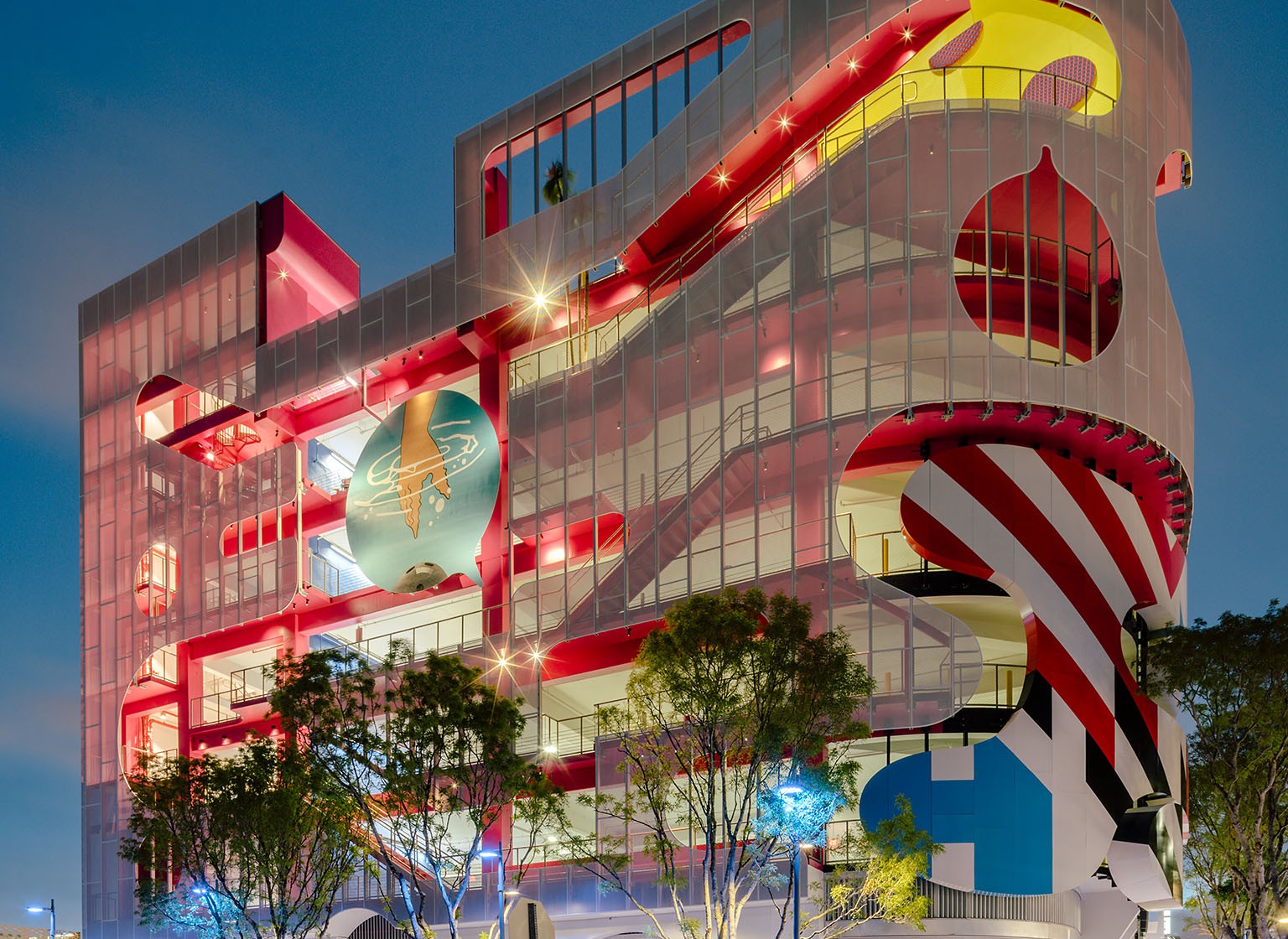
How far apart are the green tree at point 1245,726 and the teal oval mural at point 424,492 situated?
21.3 metres

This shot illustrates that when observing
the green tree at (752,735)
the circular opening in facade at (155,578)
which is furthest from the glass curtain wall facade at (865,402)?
the green tree at (752,735)

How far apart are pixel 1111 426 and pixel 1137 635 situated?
19.1 ft

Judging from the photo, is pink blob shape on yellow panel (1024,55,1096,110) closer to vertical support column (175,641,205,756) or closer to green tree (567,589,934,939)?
green tree (567,589,934,939)

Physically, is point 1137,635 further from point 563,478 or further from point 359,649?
point 359,649

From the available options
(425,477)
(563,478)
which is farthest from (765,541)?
(425,477)

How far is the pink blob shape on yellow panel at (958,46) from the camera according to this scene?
4022cm

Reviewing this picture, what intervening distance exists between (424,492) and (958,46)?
72.4ft

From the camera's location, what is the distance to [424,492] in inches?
1821

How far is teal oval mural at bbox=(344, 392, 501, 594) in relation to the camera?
44969 mm

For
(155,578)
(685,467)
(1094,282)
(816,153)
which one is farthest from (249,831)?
(1094,282)

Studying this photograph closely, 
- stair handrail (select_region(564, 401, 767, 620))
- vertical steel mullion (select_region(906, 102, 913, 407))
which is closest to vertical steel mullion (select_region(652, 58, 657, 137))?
vertical steel mullion (select_region(906, 102, 913, 407))

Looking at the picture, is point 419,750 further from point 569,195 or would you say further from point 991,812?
point 569,195

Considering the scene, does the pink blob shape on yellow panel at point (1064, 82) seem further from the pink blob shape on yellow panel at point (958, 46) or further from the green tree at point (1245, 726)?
the green tree at point (1245, 726)

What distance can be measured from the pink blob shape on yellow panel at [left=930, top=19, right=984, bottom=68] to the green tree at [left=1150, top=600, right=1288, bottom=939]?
17.8 meters
